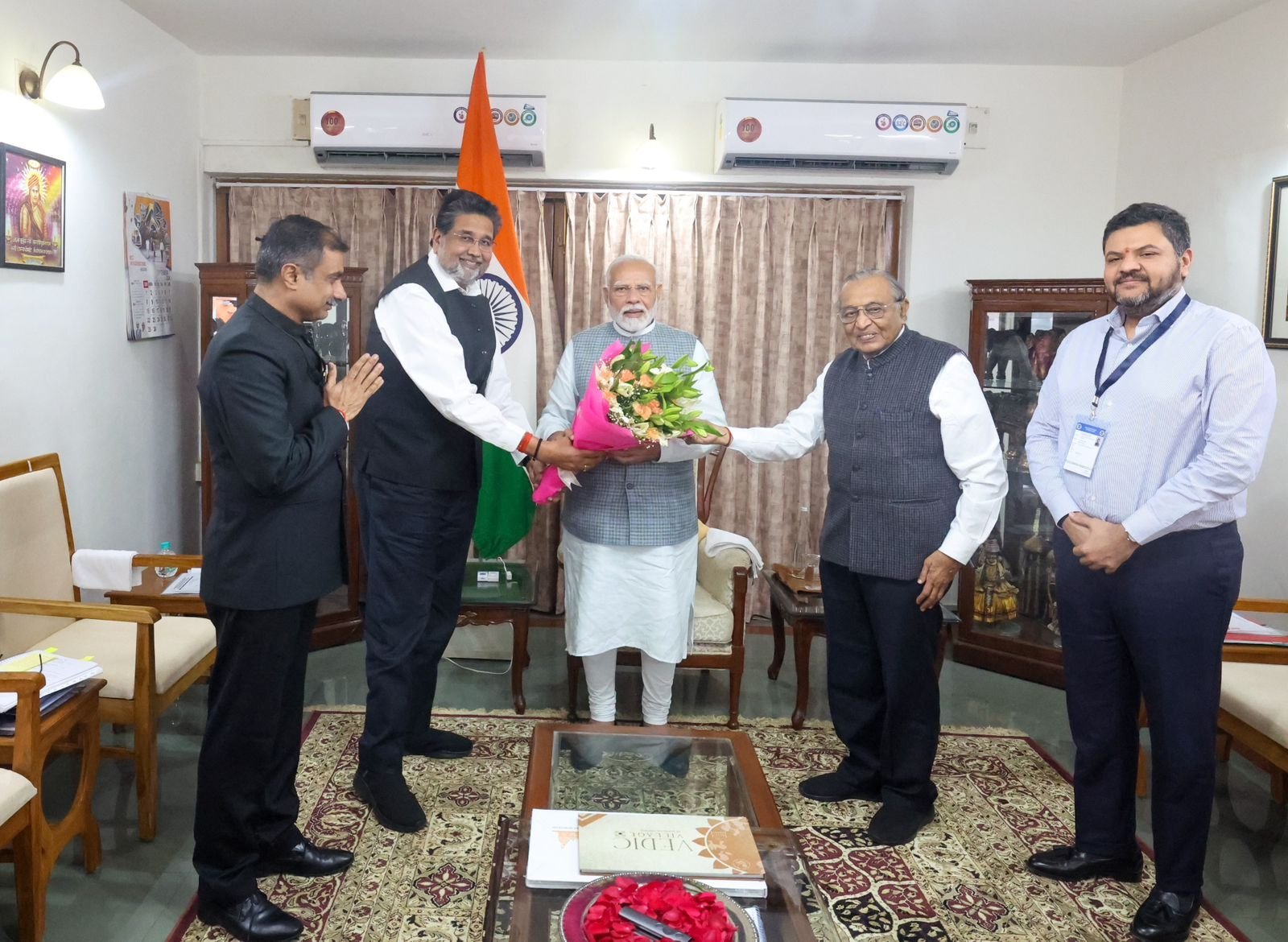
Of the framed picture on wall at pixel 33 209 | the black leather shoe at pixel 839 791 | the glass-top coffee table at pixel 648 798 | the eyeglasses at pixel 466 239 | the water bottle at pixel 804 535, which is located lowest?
the black leather shoe at pixel 839 791

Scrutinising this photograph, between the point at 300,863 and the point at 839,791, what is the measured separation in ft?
4.93

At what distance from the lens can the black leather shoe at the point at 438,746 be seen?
313 centimetres

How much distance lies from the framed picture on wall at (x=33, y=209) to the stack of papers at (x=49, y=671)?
1412mm

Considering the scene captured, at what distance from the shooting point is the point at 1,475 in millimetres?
2822

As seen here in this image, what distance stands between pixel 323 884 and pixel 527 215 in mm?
3195

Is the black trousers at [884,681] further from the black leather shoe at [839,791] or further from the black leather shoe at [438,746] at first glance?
the black leather shoe at [438,746]

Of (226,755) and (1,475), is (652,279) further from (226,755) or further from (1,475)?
(1,475)

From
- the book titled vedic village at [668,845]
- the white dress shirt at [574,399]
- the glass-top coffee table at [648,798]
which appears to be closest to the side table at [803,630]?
the white dress shirt at [574,399]

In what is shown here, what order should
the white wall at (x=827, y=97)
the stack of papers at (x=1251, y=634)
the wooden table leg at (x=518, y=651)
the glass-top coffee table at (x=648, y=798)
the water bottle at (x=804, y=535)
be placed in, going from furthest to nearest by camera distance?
the water bottle at (x=804, y=535) → the white wall at (x=827, y=97) → the wooden table leg at (x=518, y=651) → the stack of papers at (x=1251, y=634) → the glass-top coffee table at (x=648, y=798)

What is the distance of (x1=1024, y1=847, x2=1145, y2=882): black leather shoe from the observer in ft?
8.16

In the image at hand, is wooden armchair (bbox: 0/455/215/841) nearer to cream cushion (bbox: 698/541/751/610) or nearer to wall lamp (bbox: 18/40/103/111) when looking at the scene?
wall lamp (bbox: 18/40/103/111)

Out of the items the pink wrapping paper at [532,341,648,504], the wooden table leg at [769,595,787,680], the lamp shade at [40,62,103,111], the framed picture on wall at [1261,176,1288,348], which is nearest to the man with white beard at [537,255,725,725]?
the pink wrapping paper at [532,341,648,504]

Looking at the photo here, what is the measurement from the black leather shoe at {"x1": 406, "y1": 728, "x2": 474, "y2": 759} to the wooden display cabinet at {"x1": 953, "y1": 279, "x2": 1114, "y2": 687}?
2.31m

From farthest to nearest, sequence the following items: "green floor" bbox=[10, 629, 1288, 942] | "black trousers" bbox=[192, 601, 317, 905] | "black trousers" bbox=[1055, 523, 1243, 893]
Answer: "green floor" bbox=[10, 629, 1288, 942]
"black trousers" bbox=[1055, 523, 1243, 893]
"black trousers" bbox=[192, 601, 317, 905]
